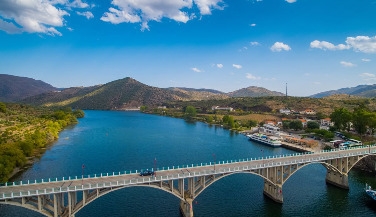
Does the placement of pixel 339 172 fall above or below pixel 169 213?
above

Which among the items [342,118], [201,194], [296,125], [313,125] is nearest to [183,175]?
[201,194]

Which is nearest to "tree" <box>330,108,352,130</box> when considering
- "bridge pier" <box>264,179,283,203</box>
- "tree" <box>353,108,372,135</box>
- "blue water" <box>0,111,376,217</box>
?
"tree" <box>353,108,372,135</box>

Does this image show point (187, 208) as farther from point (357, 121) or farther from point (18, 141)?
point (357, 121)

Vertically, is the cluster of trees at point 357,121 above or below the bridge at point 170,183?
above

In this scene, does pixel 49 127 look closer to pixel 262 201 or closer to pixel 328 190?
pixel 262 201

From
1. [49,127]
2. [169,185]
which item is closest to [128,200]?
[169,185]

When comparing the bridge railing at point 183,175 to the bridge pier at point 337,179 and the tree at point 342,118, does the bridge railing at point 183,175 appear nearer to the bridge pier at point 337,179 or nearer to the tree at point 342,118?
the bridge pier at point 337,179

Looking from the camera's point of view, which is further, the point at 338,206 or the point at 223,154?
the point at 223,154

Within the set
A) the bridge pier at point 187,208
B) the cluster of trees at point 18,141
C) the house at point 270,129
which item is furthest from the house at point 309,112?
the bridge pier at point 187,208
